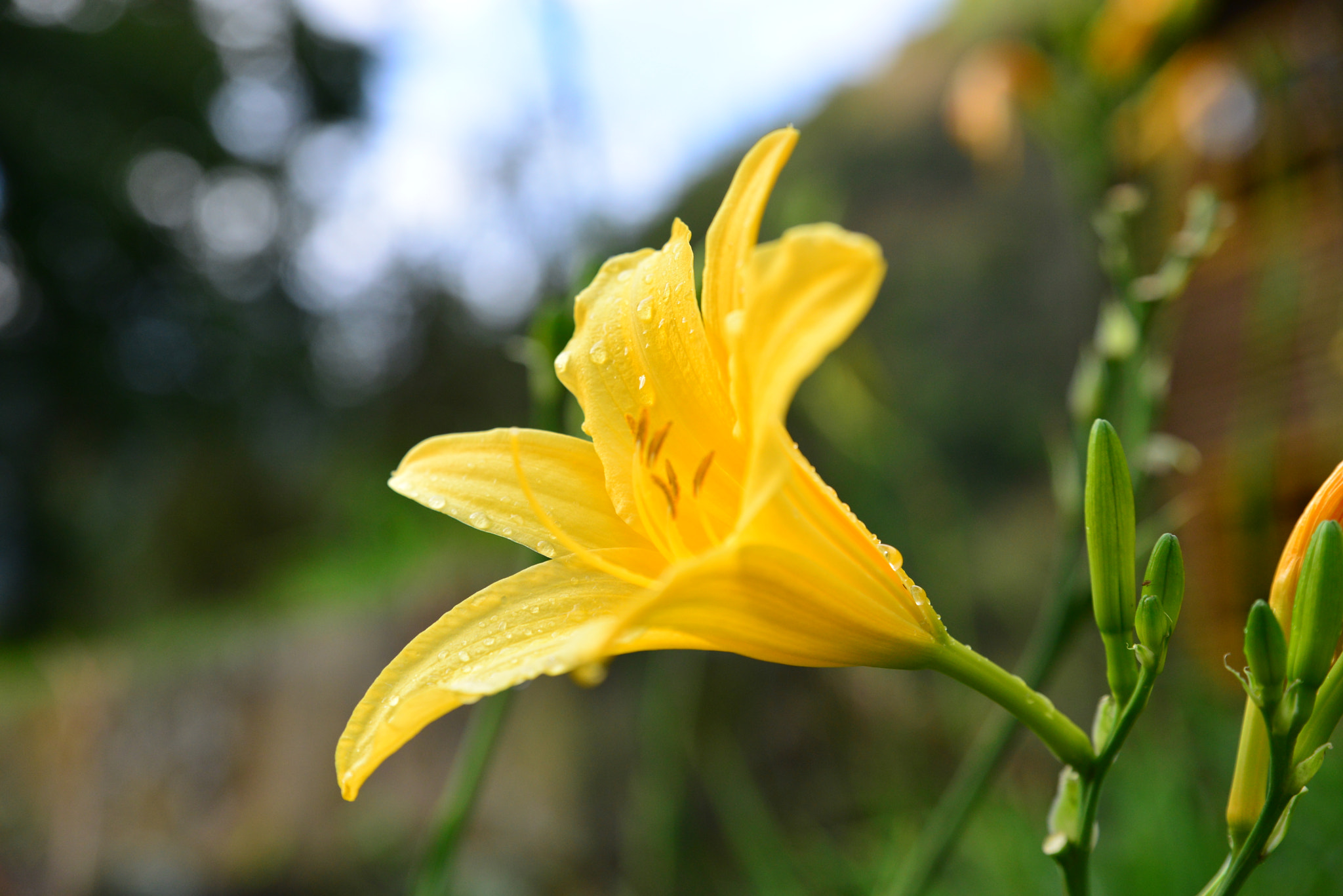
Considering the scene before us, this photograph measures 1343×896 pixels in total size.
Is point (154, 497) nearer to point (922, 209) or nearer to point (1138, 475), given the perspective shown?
point (922, 209)

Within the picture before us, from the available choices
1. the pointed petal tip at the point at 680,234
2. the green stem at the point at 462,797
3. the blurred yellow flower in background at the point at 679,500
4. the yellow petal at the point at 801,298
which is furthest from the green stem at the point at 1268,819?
the green stem at the point at 462,797

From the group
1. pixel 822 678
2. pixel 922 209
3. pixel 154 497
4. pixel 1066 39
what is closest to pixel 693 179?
pixel 922 209

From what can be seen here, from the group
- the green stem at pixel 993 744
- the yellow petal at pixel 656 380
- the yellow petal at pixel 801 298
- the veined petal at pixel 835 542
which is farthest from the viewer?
the green stem at pixel 993 744

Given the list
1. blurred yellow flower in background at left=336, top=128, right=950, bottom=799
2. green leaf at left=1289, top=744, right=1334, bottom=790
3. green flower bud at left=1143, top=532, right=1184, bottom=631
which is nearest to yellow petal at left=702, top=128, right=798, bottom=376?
blurred yellow flower in background at left=336, top=128, right=950, bottom=799

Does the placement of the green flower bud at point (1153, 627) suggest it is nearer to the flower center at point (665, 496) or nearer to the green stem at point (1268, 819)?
the green stem at point (1268, 819)

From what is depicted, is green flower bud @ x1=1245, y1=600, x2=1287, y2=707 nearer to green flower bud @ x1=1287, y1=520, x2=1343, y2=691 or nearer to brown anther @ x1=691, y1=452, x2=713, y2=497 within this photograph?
green flower bud @ x1=1287, y1=520, x2=1343, y2=691

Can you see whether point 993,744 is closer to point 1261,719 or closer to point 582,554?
point 1261,719

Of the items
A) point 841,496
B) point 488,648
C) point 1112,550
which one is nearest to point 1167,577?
point 1112,550
